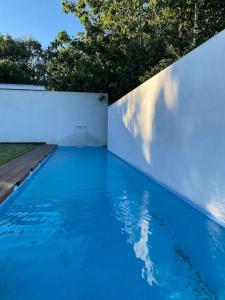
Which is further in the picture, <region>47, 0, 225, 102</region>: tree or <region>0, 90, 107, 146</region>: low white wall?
<region>0, 90, 107, 146</region>: low white wall

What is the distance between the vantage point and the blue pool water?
2121 mm

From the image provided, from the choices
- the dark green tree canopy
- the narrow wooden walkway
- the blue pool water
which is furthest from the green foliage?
the blue pool water

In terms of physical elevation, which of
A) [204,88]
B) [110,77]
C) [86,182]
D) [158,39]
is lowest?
[86,182]

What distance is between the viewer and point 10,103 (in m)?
14.3

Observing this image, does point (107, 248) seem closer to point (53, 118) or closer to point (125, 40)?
point (125, 40)

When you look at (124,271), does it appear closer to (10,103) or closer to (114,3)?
(114,3)

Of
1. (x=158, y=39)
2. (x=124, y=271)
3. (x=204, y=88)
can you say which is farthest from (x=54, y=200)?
(x=158, y=39)

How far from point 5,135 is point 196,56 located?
39.2 ft

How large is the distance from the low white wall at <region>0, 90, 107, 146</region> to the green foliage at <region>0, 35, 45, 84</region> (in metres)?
8.00

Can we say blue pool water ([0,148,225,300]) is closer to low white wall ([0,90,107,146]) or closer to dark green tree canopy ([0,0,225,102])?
dark green tree canopy ([0,0,225,102])

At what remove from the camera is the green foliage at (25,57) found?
80.3 ft

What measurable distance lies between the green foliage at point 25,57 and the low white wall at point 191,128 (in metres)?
17.8

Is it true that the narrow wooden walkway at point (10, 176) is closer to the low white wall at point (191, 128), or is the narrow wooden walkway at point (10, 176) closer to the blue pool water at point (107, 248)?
the blue pool water at point (107, 248)

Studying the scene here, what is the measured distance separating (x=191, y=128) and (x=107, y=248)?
2.29 meters
